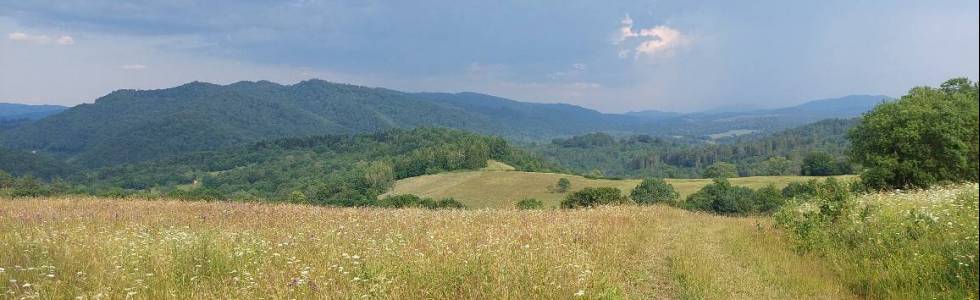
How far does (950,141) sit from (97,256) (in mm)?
38874

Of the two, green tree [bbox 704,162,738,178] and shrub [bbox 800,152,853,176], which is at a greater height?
shrub [bbox 800,152,853,176]

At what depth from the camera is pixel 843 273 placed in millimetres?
7805

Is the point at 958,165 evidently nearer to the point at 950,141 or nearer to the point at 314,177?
the point at 950,141

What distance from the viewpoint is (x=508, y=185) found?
378 ft

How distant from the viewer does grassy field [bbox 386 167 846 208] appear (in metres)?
96.6

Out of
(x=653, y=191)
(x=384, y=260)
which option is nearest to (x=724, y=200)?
(x=653, y=191)

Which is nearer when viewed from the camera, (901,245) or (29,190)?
(901,245)

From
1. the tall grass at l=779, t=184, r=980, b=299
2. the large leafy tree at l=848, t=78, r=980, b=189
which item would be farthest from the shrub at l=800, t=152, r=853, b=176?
the tall grass at l=779, t=184, r=980, b=299

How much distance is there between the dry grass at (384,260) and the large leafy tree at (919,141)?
2675cm

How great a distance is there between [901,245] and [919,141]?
3044 centimetres

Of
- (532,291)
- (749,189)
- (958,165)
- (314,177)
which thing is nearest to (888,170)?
(958,165)

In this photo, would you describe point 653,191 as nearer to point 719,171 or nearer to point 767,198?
point 767,198

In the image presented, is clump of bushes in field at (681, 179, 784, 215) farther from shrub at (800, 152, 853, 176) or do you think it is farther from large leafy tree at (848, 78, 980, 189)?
large leafy tree at (848, 78, 980, 189)

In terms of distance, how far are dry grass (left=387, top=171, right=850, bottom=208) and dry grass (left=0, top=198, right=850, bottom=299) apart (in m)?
79.7
